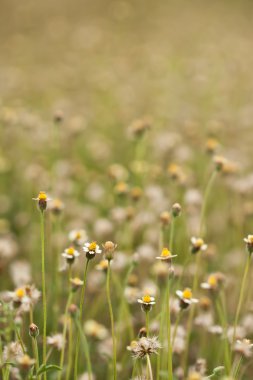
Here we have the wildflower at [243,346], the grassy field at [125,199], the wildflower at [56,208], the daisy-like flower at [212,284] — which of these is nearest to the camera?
the wildflower at [243,346]

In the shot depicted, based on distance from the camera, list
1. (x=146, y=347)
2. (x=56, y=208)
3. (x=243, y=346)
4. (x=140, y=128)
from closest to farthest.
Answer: (x=146, y=347)
(x=243, y=346)
(x=56, y=208)
(x=140, y=128)

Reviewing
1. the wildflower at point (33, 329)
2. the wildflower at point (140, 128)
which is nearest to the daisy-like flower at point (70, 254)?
the wildflower at point (33, 329)

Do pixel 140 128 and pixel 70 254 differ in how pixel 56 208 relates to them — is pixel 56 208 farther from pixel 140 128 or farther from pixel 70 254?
pixel 140 128

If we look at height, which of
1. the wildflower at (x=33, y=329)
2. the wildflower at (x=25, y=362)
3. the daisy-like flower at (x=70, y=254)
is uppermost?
→ the daisy-like flower at (x=70, y=254)

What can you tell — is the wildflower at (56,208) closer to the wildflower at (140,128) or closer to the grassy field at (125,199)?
the grassy field at (125,199)

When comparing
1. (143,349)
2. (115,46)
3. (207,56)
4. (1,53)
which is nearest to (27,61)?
(1,53)

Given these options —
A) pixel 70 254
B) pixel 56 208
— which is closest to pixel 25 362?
pixel 70 254

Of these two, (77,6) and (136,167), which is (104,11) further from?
(136,167)

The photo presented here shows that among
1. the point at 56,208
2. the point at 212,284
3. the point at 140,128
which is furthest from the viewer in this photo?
the point at 140,128
